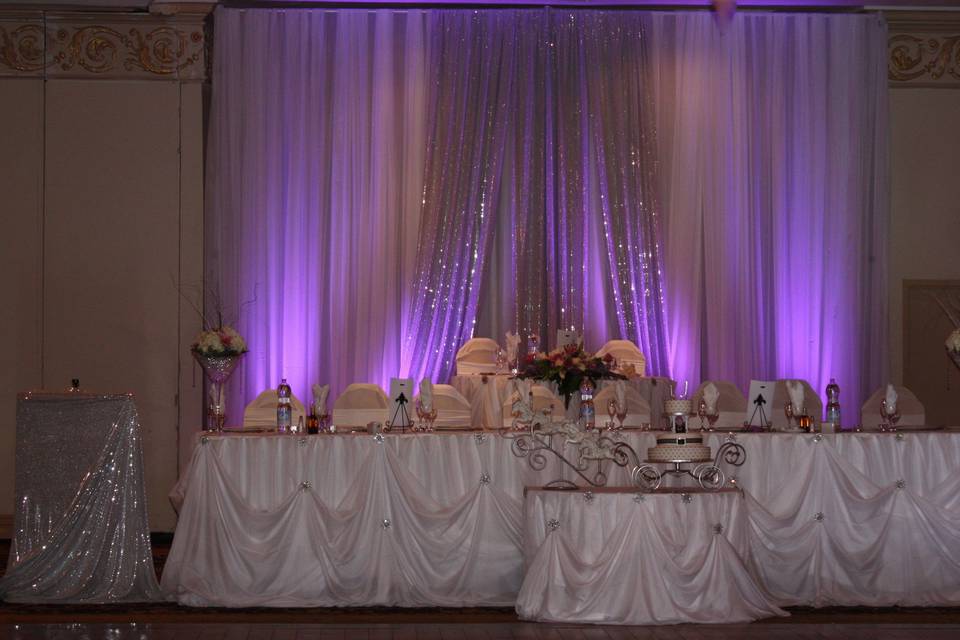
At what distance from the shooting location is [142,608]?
5.99m

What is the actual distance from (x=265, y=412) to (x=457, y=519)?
92.2 inches

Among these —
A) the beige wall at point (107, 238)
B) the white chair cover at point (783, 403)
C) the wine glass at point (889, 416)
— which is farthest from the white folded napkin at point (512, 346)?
the wine glass at point (889, 416)

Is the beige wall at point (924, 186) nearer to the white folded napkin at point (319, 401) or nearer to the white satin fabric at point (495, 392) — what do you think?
the white satin fabric at point (495, 392)

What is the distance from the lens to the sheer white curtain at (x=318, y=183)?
31.6 feet

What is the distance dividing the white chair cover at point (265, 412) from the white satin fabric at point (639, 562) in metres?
2.69

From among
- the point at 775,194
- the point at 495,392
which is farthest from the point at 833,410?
the point at 775,194

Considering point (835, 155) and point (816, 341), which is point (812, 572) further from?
point (835, 155)

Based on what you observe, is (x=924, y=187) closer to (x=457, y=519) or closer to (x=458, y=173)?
(x=458, y=173)

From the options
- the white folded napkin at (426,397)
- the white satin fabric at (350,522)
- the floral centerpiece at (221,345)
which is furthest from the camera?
the floral centerpiece at (221,345)

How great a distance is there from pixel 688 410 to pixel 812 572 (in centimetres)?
107

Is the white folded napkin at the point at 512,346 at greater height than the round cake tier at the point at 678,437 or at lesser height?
greater

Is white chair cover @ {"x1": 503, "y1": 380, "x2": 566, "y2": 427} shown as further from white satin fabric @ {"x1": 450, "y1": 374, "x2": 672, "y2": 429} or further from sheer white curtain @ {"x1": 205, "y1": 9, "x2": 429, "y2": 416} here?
sheer white curtain @ {"x1": 205, "y1": 9, "x2": 429, "y2": 416}

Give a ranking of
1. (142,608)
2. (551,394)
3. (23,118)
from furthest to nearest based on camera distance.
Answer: (23,118)
(551,394)
(142,608)

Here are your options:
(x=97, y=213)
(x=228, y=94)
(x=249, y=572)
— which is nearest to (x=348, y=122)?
(x=228, y=94)
